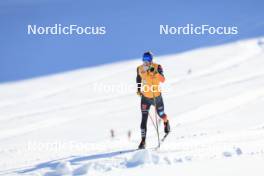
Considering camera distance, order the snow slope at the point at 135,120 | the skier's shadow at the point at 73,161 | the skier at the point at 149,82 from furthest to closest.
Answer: the skier at the point at 149,82 → the skier's shadow at the point at 73,161 → the snow slope at the point at 135,120

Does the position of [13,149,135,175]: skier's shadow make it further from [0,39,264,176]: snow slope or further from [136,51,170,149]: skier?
[136,51,170,149]: skier

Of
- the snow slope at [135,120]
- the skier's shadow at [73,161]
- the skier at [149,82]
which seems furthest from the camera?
the skier at [149,82]

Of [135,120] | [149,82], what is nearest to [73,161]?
[149,82]

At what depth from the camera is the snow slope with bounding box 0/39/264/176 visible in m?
9.05

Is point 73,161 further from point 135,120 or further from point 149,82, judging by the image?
point 135,120

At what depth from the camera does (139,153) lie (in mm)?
9148

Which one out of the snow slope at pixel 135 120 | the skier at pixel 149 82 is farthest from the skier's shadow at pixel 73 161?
the skier at pixel 149 82

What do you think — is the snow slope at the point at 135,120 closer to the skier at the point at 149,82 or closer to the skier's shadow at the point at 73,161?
the skier's shadow at the point at 73,161

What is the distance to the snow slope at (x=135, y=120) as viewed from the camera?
9.05 m

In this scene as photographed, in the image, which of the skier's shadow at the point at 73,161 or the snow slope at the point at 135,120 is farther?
the skier's shadow at the point at 73,161

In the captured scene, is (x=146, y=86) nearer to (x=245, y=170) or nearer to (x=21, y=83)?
(x=245, y=170)

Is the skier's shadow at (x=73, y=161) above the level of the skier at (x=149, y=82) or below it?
below

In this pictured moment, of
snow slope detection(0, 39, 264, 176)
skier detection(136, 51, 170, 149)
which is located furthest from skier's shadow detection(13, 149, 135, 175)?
skier detection(136, 51, 170, 149)

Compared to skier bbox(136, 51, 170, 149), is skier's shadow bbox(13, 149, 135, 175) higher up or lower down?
lower down
